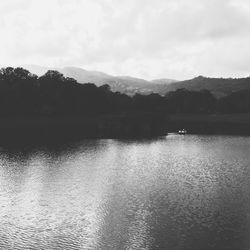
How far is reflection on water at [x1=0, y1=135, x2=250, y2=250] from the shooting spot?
42.4 m

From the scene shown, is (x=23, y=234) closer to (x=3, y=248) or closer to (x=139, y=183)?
(x=3, y=248)

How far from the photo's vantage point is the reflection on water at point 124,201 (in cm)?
4241

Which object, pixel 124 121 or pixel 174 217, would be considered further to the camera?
pixel 124 121

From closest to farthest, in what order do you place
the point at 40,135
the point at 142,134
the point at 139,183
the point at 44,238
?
the point at 44,238
the point at 139,183
the point at 40,135
the point at 142,134

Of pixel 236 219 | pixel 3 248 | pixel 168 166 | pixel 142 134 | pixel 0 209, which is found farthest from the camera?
pixel 142 134

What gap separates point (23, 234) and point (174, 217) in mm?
18808

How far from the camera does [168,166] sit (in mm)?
90000

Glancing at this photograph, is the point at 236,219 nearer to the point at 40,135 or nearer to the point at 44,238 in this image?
the point at 44,238

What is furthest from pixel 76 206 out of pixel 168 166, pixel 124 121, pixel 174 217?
pixel 124 121

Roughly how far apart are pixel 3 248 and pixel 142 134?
135 m

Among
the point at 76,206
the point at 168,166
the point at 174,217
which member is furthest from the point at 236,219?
the point at 168,166

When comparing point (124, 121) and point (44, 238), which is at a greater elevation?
point (124, 121)

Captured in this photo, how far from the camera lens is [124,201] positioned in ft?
191

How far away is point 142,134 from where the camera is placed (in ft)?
566
